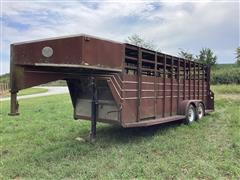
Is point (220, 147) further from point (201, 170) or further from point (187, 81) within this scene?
point (187, 81)

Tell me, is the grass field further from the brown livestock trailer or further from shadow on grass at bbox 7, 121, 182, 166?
the brown livestock trailer

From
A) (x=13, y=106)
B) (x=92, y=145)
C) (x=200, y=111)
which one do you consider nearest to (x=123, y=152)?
(x=92, y=145)

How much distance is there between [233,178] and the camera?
4305 millimetres

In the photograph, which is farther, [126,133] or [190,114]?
[190,114]

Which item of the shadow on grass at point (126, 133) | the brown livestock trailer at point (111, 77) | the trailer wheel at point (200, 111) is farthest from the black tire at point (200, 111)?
the shadow on grass at point (126, 133)

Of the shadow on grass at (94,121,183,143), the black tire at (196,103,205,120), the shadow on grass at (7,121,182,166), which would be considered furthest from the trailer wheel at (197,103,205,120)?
the shadow on grass at (7,121,182,166)

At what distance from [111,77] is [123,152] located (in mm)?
1542

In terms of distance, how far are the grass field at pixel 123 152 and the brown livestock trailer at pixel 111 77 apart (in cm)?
53

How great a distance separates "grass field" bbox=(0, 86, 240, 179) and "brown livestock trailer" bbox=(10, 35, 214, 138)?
20.7 inches

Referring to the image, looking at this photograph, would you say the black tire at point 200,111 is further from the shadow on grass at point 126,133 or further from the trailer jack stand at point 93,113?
the trailer jack stand at point 93,113

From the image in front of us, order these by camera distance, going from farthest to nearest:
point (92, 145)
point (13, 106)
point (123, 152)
Answer: point (92, 145)
point (123, 152)
point (13, 106)

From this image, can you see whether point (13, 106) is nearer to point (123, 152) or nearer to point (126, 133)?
point (123, 152)

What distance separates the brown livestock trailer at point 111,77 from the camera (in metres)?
4.97

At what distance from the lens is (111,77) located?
5.82 meters
